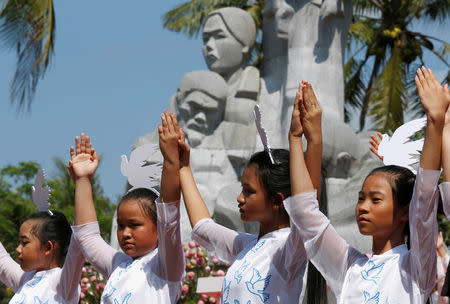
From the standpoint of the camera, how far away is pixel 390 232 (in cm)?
295

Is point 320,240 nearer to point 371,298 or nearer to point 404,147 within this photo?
point 371,298

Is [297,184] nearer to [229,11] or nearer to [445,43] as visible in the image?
[229,11]

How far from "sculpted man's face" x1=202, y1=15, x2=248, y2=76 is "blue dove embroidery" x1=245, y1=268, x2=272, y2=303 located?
6.82 m

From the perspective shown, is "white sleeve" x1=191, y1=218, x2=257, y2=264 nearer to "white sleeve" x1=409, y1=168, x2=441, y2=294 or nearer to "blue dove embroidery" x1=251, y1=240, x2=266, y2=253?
"blue dove embroidery" x1=251, y1=240, x2=266, y2=253

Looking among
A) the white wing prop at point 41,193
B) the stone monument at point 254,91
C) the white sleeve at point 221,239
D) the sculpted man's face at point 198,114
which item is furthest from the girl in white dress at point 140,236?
the sculpted man's face at point 198,114

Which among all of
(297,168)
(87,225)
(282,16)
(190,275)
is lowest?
(190,275)

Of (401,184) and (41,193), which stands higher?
(401,184)

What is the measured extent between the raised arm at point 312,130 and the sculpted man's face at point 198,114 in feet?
20.1

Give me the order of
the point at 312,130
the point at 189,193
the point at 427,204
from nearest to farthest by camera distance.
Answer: the point at 427,204 → the point at 312,130 → the point at 189,193

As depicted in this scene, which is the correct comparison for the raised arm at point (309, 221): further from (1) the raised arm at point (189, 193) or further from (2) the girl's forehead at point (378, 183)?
(1) the raised arm at point (189, 193)

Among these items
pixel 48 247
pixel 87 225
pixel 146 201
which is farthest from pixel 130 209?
pixel 48 247

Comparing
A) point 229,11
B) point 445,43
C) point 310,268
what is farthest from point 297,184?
point 445,43

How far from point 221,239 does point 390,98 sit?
423 inches

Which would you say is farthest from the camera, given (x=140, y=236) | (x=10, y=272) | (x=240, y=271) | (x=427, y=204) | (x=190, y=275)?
(x=190, y=275)
